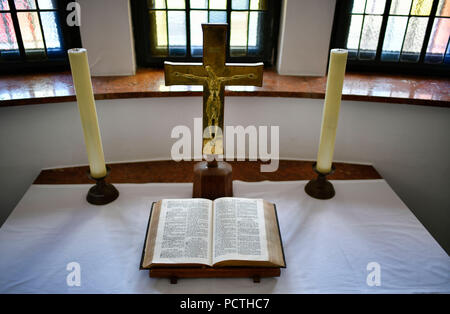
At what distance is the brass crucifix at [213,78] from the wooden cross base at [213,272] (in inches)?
18.9

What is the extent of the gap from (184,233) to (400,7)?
5.36 feet

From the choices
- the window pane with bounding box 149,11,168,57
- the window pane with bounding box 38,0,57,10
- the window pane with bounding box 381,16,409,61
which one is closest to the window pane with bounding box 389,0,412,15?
the window pane with bounding box 381,16,409,61

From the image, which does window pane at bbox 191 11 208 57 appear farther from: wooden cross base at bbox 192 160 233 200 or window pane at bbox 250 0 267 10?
wooden cross base at bbox 192 160 233 200

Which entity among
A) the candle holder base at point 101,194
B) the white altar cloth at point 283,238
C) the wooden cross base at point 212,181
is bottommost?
the white altar cloth at point 283,238

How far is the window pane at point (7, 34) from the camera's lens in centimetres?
179

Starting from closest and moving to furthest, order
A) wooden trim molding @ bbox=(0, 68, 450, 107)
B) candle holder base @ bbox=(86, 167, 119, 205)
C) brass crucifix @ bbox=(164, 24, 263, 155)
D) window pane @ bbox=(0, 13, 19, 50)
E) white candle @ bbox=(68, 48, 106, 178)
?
white candle @ bbox=(68, 48, 106, 178)
brass crucifix @ bbox=(164, 24, 263, 155)
candle holder base @ bbox=(86, 167, 119, 205)
wooden trim molding @ bbox=(0, 68, 450, 107)
window pane @ bbox=(0, 13, 19, 50)

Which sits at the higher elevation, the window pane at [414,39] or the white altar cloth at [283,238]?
the window pane at [414,39]

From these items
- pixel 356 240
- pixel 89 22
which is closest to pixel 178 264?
pixel 356 240

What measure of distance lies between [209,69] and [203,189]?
0.47m

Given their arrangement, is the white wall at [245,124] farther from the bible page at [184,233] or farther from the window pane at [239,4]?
the bible page at [184,233]

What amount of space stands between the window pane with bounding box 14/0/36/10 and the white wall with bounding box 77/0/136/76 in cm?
26

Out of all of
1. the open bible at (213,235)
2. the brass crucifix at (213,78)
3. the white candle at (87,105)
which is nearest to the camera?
the open bible at (213,235)

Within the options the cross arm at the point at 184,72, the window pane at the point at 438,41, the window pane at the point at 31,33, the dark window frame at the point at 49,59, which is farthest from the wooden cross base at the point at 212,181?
the window pane at the point at 438,41

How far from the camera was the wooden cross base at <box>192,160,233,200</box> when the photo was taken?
56.9 inches
